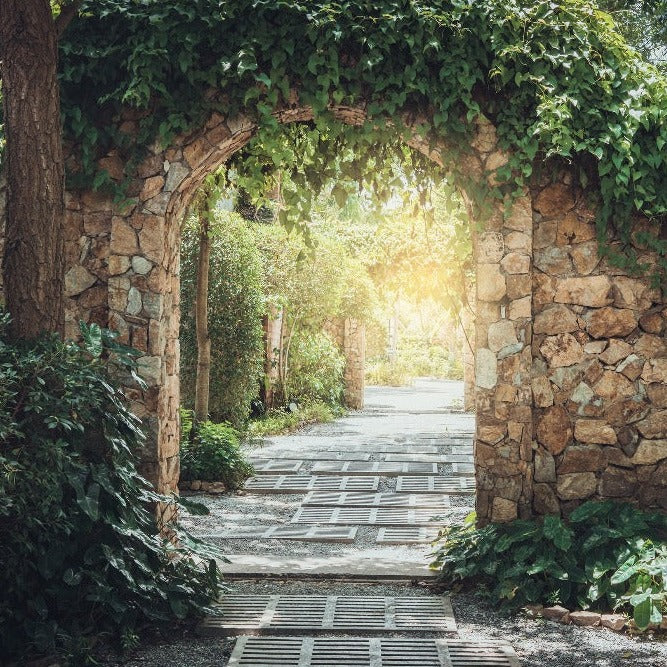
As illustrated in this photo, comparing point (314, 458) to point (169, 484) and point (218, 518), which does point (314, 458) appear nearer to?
point (218, 518)

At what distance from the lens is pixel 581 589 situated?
181 inches

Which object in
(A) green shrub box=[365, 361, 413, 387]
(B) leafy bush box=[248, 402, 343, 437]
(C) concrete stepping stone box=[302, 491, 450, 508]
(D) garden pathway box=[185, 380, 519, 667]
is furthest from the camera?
(A) green shrub box=[365, 361, 413, 387]

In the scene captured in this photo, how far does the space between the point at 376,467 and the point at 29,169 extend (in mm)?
5758

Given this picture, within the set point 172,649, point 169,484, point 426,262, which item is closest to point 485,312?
point 169,484

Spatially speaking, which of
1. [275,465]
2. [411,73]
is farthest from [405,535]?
[275,465]

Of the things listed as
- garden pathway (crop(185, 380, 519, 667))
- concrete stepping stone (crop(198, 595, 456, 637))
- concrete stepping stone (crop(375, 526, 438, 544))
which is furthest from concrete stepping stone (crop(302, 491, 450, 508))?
concrete stepping stone (crop(198, 595, 456, 637))

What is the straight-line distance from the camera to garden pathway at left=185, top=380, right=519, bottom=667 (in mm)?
4086

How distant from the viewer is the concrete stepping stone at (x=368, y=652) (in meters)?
3.89

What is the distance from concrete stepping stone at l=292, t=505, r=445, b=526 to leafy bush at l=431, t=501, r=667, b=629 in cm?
157

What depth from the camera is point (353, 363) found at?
1706 centimetres

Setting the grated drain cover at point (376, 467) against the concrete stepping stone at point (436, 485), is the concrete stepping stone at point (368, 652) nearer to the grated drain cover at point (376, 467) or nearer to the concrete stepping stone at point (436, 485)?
the concrete stepping stone at point (436, 485)

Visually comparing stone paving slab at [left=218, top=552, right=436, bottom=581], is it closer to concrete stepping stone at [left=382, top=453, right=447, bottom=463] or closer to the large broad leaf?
the large broad leaf

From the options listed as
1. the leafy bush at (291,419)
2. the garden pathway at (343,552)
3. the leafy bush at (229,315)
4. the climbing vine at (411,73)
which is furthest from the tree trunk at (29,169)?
the leafy bush at (291,419)

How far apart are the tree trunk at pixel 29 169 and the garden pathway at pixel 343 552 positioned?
1.83m
